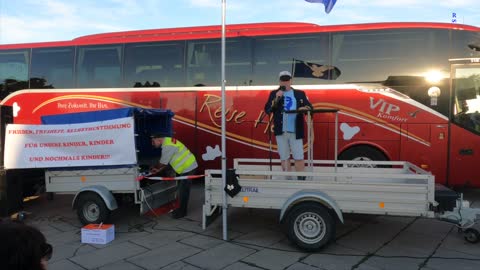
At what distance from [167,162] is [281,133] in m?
2.09

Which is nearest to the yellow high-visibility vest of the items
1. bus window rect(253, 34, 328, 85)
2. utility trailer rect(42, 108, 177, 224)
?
utility trailer rect(42, 108, 177, 224)

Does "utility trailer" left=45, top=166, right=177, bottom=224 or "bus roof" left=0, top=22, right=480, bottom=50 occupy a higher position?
"bus roof" left=0, top=22, right=480, bottom=50

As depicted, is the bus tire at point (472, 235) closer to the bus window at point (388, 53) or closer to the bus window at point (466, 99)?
the bus window at point (466, 99)

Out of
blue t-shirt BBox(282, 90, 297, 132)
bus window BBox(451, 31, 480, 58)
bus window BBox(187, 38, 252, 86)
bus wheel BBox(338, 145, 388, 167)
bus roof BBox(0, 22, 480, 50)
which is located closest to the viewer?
blue t-shirt BBox(282, 90, 297, 132)

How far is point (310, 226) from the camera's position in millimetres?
4965

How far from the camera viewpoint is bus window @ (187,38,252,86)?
894cm

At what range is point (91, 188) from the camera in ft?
19.8

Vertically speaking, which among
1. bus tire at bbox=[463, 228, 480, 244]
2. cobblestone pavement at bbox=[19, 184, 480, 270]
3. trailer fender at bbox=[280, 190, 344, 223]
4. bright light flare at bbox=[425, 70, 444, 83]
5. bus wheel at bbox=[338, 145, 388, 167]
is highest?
bright light flare at bbox=[425, 70, 444, 83]

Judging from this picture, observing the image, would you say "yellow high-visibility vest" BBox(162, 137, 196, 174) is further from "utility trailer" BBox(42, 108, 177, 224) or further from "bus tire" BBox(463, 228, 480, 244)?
"bus tire" BBox(463, 228, 480, 244)

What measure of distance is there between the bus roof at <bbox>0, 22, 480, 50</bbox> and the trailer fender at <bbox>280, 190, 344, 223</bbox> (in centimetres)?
474

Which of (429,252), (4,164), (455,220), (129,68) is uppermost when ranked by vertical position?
(129,68)

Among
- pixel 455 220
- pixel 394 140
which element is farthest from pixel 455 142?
pixel 455 220

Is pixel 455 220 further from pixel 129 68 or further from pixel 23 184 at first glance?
pixel 129 68

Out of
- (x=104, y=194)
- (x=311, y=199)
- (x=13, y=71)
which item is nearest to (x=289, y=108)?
(x=311, y=199)
